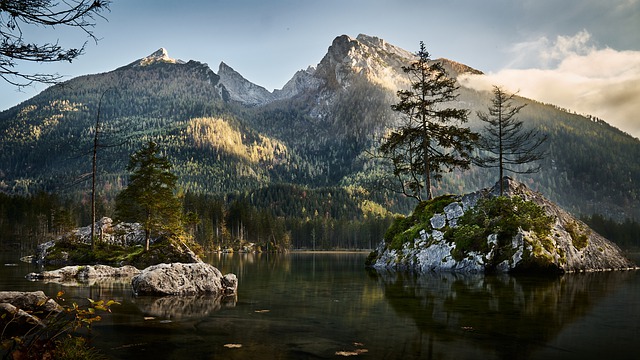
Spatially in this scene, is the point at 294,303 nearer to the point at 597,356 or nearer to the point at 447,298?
the point at 447,298

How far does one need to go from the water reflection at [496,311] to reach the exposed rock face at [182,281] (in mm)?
7509

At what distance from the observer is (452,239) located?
33.0 metres

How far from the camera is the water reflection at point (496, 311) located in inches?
353

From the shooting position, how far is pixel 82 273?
1164 inches

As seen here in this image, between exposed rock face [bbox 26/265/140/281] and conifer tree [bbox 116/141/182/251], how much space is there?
1061 centimetres

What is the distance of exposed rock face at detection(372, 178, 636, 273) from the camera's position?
95.8 ft

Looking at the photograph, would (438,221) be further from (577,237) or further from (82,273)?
(82,273)

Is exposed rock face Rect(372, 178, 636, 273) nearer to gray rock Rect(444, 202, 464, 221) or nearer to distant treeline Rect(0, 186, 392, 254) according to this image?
gray rock Rect(444, 202, 464, 221)

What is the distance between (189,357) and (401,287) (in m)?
14.5

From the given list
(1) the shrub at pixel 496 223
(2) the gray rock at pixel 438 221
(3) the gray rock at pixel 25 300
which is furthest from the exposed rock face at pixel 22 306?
(2) the gray rock at pixel 438 221

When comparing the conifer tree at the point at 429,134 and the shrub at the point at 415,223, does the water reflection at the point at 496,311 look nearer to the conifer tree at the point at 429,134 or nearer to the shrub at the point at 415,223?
the shrub at the point at 415,223

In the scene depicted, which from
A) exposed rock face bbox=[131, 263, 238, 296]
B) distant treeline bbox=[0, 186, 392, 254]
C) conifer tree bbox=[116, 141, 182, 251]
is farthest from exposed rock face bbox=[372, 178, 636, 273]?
distant treeline bbox=[0, 186, 392, 254]

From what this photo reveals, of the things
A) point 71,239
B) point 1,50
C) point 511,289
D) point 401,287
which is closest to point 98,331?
point 1,50

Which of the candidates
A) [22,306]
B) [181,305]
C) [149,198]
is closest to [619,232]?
[149,198]
